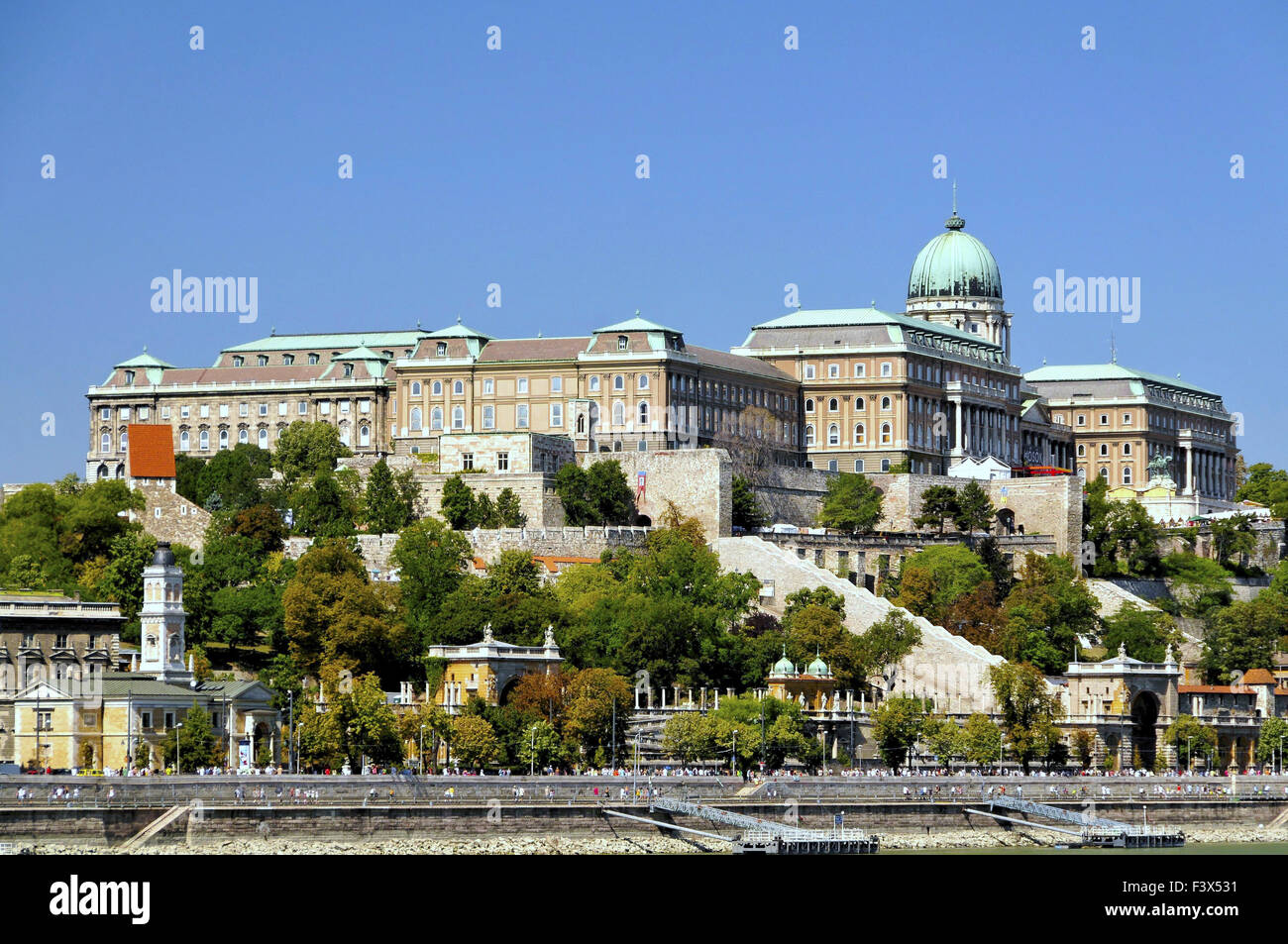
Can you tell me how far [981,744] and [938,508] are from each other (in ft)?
135

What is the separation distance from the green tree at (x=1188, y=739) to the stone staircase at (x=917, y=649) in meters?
7.05

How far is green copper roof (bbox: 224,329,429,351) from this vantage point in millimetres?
187500

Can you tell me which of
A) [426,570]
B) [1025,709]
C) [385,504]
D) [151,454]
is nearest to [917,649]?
[1025,709]

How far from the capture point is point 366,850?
91625 mm

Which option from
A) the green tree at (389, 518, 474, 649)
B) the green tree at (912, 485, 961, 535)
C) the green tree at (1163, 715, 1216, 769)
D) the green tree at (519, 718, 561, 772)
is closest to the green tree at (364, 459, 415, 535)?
the green tree at (389, 518, 474, 649)

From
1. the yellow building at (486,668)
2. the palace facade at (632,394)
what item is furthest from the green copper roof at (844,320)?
the yellow building at (486,668)

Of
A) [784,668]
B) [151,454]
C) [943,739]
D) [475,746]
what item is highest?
[151,454]

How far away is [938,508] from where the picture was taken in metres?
156

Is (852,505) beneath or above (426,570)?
above

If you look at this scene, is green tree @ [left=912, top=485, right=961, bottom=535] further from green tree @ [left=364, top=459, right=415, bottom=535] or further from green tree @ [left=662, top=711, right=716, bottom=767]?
green tree @ [left=662, top=711, right=716, bottom=767]

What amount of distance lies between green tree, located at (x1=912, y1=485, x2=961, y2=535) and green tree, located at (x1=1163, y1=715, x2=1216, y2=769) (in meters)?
33.6

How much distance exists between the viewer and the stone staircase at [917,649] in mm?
125812

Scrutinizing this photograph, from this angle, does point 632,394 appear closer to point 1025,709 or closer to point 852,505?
point 852,505
